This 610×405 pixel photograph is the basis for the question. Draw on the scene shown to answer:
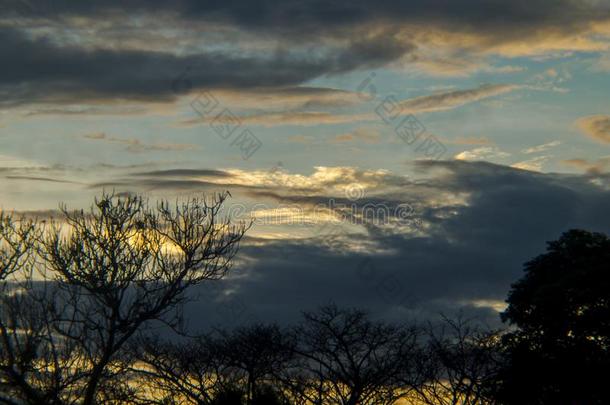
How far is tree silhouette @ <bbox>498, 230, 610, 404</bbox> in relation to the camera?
3406 cm

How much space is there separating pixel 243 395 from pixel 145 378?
6.36m

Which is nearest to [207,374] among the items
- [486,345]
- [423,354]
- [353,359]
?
[353,359]

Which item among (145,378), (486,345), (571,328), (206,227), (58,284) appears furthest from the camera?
(486,345)

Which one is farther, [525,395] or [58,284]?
[525,395]

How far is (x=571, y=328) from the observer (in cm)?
3512

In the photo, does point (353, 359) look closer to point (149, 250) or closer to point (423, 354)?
point (423, 354)

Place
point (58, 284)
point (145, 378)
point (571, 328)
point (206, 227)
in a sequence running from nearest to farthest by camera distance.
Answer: point (58, 284), point (206, 227), point (571, 328), point (145, 378)

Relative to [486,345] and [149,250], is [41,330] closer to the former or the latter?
[149,250]

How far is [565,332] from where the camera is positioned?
3538cm

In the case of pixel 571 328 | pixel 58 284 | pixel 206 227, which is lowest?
pixel 571 328

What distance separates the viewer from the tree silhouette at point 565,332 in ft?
112

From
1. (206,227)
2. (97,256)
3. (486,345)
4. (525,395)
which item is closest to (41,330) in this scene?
(97,256)

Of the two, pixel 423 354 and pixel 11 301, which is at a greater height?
pixel 11 301

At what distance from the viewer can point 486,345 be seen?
43.3 m
